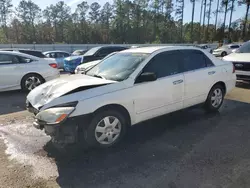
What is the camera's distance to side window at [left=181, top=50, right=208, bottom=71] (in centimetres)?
459

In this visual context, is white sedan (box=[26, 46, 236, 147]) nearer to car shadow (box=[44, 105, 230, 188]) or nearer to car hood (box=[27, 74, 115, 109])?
car hood (box=[27, 74, 115, 109])

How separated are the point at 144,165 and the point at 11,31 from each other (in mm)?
55798

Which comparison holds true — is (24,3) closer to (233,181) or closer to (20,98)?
(20,98)

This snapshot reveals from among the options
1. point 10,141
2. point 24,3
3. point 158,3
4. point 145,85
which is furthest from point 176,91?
point 158,3

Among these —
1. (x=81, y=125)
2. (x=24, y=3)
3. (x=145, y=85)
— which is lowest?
(x=81, y=125)

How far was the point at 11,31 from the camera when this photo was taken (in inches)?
1977

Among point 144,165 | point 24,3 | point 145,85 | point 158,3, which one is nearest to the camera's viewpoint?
point 144,165

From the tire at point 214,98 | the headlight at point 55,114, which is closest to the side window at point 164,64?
the tire at point 214,98

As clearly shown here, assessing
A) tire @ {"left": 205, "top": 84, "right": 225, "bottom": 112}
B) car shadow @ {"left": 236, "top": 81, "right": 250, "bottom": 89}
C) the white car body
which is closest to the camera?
the white car body

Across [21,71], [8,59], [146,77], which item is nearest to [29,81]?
[21,71]

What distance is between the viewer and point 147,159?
326 cm

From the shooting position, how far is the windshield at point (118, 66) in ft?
12.9

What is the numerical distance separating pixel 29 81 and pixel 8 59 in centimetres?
95

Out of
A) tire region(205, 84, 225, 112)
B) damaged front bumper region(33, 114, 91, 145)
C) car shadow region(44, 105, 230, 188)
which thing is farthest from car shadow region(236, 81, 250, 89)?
damaged front bumper region(33, 114, 91, 145)
